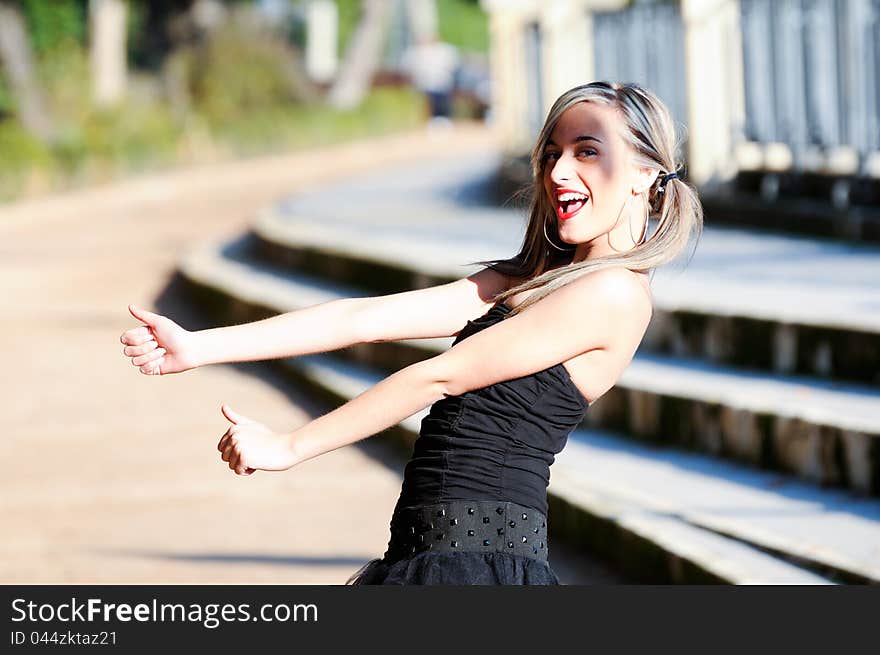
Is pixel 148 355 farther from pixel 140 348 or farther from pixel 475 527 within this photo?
pixel 475 527

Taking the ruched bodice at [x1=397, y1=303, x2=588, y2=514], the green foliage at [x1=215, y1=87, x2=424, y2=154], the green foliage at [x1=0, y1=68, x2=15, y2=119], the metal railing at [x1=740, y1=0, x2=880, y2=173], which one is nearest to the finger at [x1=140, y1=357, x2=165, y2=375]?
the ruched bodice at [x1=397, y1=303, x2=588, y2=514]

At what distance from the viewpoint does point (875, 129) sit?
9.15 metres

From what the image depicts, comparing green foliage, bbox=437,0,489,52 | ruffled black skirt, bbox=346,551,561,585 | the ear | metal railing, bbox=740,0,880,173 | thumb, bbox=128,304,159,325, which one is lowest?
ruffled black skirt, bbox=346,551,561,585

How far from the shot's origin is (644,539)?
4.99 m

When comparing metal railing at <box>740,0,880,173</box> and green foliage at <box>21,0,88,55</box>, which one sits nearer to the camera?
metal railing at <box>740,0,880,173</box>

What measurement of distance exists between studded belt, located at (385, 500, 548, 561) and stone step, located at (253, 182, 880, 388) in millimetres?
1164

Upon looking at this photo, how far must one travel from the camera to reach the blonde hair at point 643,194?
2.57 meters

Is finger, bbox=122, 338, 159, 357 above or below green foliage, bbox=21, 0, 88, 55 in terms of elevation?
below

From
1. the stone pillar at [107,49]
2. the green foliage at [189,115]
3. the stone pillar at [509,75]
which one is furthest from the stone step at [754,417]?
the stone pillar at [107,49]

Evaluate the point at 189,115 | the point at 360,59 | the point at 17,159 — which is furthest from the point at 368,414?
the point at 360,59

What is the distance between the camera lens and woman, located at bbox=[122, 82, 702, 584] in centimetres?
253

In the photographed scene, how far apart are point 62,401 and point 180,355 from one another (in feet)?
21.2

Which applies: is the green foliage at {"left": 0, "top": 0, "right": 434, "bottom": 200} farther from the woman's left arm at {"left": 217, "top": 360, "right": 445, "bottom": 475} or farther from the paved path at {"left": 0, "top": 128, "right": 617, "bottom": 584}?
the woman's left arm at {"left": 217, "top": 360, "right": 445, "bottom": 475}

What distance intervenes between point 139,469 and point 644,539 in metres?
2.90
